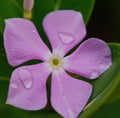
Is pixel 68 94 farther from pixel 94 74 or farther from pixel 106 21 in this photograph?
pixel 106 21

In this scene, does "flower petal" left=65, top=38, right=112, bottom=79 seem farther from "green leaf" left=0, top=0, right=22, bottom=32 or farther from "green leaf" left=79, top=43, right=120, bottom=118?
"green leaf" left=0, top=0, right=22, bottom=32

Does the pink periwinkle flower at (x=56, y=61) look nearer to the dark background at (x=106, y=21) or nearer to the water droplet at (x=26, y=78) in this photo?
the water droplet at (x=26, y=78)

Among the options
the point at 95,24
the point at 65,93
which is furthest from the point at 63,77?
the point at 95,24

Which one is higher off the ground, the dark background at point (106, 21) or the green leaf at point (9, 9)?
the green leaf at point (9, 9)

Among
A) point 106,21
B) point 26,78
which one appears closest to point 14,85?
point 26,78

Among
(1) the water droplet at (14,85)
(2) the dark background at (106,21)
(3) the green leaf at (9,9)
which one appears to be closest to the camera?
(1) the water droplet at (14,85)

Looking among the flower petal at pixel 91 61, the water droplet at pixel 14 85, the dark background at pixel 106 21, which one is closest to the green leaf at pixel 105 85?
the flower petal at pixel 91 61
